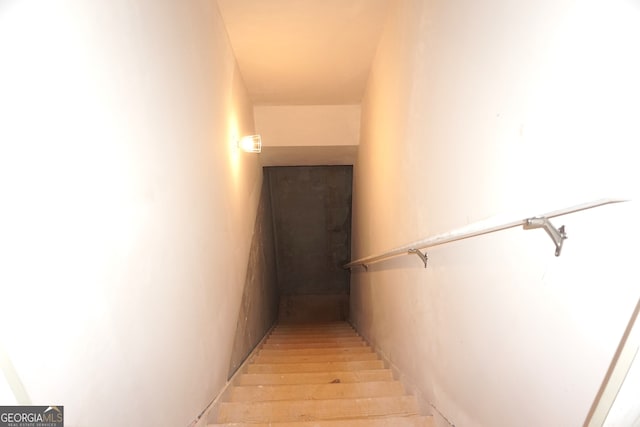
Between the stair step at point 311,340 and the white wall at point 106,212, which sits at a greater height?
the white wall at point 106,212

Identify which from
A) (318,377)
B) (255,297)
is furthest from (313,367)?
(255,297)

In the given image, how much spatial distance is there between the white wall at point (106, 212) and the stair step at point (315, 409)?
22cm

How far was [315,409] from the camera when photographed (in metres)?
2.01

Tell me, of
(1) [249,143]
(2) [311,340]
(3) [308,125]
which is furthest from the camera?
(3) [308,125]

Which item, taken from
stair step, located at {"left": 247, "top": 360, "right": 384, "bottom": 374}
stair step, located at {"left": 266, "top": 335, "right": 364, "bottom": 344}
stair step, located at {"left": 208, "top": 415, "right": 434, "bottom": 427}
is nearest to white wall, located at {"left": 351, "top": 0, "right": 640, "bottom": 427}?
stair step, located at {"left": 208, "top": 415, "right": 434, "bottom": 427}

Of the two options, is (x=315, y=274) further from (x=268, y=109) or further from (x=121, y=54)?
(x=121, y=54)

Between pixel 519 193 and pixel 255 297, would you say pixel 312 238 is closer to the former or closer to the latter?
pixel 255 297

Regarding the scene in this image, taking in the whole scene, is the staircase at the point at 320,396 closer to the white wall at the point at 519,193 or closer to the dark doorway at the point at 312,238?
the white wall at the point at 519,193

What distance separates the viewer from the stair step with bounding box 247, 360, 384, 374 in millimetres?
2717

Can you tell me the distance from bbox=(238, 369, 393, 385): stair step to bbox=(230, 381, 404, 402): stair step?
13cm

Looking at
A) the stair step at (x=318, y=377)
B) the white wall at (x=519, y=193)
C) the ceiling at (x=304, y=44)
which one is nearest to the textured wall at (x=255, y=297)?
the stair step at (x=318, y=377)

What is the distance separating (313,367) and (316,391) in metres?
0.51

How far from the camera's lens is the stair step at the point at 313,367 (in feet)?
8.91

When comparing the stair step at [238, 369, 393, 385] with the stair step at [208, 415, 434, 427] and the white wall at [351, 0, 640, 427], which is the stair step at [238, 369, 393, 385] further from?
the stair step at [208, 415, 434, 427]
